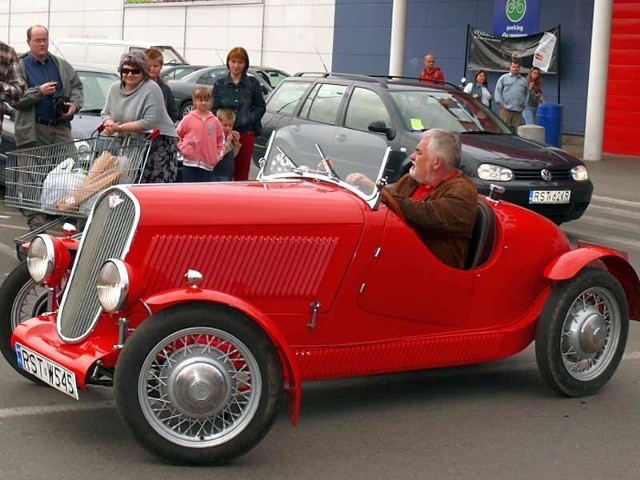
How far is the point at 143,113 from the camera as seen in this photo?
914 cm

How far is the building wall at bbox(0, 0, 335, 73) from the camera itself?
3291 centimetres

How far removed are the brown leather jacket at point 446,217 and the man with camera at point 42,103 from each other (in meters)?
5.17

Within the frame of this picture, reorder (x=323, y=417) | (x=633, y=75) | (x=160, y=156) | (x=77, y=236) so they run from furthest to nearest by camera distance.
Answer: (x=633, y=75), (x=160, y=156), (x=77, y=236), (x=323, y=417)

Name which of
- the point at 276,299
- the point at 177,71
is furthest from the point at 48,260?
the point at 177,71

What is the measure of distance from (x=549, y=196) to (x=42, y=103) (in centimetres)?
524

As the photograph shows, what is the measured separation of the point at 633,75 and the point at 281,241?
19.8 meters

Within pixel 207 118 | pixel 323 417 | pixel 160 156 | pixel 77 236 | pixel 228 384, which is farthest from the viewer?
pixel 207 118

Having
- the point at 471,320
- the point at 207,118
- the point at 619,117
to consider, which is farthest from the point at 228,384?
the point at 619,117

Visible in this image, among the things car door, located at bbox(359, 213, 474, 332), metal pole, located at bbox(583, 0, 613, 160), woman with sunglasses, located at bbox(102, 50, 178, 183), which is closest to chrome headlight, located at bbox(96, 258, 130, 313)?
car door, located at bbox(359, 213, 474, 332)

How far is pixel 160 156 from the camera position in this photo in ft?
30.1

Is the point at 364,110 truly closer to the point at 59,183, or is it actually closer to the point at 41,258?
the point at 59,183

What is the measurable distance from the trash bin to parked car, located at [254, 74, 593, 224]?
747 cm

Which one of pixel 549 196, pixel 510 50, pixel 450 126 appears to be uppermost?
pixel 510 50

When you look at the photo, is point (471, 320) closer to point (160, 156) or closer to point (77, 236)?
point (77, 236)
